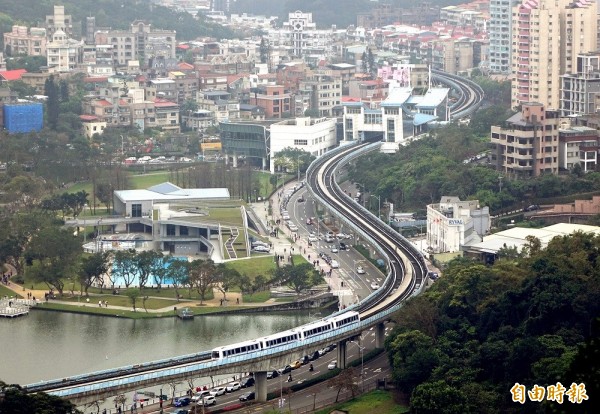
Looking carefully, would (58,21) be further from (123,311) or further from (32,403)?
(32,403)

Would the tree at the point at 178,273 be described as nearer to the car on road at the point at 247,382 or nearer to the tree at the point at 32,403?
the car on road at the point at 247,382

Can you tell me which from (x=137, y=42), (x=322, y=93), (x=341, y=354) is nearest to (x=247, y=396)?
(x=341, y=354)

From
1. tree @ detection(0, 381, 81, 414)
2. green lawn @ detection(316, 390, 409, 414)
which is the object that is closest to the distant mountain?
green lawn @ detection(316, 390, 409, 414)

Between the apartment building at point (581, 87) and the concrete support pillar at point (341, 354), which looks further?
the apartment building at point (581, 87)

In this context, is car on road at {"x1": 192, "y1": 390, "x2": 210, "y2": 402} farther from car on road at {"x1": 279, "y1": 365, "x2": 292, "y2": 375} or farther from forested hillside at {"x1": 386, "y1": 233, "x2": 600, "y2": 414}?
forested hillside at {"x1": 386, "y1": 233, "x2": 600, "y2": 414}

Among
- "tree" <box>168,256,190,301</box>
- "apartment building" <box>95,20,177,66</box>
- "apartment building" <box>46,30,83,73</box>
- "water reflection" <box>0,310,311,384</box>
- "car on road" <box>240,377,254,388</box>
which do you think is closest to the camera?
"car on road" <box>240,377,254,388</box>

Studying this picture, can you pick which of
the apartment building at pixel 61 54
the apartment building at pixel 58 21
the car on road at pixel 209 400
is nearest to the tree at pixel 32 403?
the car on road at pixel 209 400
